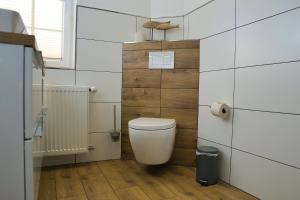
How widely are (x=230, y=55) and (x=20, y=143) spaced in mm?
1463

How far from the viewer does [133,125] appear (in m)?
1.65

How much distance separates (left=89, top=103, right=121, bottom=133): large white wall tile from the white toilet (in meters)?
0.53

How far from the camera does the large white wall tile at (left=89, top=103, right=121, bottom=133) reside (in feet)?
6.87

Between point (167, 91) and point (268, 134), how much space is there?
0.95 m

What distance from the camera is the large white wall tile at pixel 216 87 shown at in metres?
1.66

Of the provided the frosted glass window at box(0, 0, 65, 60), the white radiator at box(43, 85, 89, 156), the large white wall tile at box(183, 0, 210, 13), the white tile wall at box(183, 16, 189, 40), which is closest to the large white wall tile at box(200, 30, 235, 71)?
the white tile wall at box(183, 16, 189, 40)

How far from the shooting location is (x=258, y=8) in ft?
4.69

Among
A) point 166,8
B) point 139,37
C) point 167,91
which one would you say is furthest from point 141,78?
point 166,8

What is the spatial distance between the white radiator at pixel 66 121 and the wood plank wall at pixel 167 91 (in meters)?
0.40

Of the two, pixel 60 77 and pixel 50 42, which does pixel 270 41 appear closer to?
pixel 60 77

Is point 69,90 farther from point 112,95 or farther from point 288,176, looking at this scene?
point 288,176

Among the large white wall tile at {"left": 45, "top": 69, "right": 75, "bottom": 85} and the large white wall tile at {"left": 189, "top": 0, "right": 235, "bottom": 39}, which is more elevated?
the large white wall tile at {"left": 189, "top": 0, "right": 235, "bottom": 39}

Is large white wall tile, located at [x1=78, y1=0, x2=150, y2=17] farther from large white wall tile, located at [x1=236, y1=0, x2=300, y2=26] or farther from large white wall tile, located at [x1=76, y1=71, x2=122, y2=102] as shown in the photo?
large white wall tile, located at [x1=236, y1=0, x2=300, y2=26]

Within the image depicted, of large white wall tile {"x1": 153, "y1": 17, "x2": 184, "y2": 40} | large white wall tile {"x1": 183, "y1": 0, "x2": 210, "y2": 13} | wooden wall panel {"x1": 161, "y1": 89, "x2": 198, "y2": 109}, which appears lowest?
wooden wall panel {"x1": 161, "y1": 89, "x2": 198, "y2": 109}
